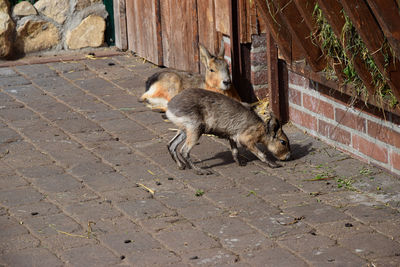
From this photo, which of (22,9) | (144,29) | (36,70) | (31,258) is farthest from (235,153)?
(22,9)

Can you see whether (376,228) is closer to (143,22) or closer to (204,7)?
(204,7)

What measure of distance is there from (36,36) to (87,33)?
702 mm

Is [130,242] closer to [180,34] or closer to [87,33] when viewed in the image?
[180,34]

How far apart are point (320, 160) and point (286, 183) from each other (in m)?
0.62

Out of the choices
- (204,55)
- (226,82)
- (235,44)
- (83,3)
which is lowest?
(226,82)

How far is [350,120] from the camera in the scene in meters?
6.72

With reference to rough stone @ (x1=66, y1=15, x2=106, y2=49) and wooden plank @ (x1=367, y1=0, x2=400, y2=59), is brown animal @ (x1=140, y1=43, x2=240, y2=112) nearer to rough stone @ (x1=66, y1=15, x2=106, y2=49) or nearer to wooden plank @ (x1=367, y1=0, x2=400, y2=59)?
rough stone @ (x1=66, y1=15, x2=106, y2=49)

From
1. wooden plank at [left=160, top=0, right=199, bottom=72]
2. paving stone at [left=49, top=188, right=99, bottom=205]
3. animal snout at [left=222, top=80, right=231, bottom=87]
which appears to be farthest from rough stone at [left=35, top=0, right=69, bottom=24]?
paving stone at [left=49, top=188, right=99, bottom=205]

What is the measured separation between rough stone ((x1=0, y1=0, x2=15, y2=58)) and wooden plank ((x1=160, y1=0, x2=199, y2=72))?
7.19ft

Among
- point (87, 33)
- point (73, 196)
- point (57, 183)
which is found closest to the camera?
point (73, 196)

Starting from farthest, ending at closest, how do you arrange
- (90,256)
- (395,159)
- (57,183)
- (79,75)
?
(79,75) < (57,183) < (395,159) < (90,256)

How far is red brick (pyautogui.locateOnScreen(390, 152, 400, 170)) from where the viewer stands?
243 inches

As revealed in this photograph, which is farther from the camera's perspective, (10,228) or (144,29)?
(144,29)

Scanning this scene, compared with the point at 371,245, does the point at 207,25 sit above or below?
above
